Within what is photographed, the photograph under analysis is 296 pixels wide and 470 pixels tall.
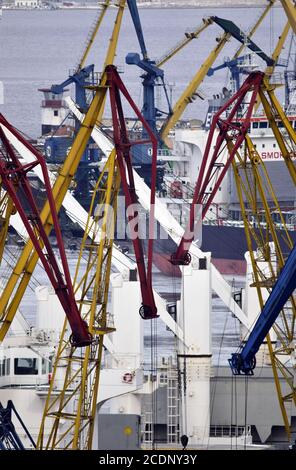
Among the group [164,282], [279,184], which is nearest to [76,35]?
[279,184]

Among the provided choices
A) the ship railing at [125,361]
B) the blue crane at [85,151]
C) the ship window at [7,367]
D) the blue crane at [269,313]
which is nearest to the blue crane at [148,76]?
the blue crane at [85,151]

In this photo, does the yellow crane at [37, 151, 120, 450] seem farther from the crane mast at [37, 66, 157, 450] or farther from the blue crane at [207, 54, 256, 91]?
the blue crane at [207, 54, 256, 91]

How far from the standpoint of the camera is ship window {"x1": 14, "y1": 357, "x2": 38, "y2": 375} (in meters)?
34.7

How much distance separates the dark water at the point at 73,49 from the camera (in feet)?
383

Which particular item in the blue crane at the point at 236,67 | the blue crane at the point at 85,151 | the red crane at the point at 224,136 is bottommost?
the red crane at the point at 224,136

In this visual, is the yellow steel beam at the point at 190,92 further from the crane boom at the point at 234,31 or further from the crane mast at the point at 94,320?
the crane mast at the point at 94,320

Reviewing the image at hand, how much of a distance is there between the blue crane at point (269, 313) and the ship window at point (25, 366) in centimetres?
344

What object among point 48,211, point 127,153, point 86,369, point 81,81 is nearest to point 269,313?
point 86,369

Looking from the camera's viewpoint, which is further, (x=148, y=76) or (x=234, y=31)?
(x=148, y=76)

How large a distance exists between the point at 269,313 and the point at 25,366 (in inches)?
176

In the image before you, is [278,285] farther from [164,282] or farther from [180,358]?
[164,282]

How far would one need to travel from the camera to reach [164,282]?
68.2 meters

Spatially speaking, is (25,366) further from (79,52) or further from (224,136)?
(79,52)

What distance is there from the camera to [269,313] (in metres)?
33.5
